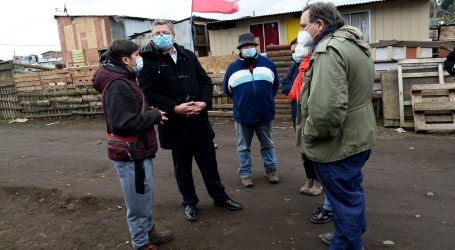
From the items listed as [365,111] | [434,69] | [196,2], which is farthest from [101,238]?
[196,2]

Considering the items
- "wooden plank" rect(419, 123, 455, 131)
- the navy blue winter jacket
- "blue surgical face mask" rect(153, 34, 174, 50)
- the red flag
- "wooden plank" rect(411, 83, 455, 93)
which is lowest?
"wooden plank" rect(419, 123, 455, 131)

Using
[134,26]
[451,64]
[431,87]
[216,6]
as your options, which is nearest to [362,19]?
[216,6]

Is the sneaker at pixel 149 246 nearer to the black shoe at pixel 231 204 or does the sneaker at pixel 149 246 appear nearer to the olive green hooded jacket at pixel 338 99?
the black shoe at pixel 231 204

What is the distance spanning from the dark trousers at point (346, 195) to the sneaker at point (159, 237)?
1636 mm

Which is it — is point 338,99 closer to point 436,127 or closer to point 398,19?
point 436,127

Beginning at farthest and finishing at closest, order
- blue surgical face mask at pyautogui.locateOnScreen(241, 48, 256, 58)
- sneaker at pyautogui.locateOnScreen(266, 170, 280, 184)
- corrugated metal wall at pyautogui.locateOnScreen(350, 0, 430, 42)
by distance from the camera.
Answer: corrugated metal wall at pyautogui.locateOnScreen(350, 0, 430, 42) < sneaker at pyautogui.locateOnScreen(266, 170, 280, 184) < blue surgical face mask at pyautogui.locateOnScreen(241, 48, 256, 58)

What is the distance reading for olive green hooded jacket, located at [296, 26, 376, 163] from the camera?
234 centimetres

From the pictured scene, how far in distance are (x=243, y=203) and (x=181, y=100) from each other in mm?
1461

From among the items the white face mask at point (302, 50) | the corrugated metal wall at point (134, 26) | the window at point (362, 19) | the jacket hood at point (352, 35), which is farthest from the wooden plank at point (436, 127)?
the corrugated metal wall at point (134, 26)

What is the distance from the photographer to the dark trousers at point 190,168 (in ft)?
12.7

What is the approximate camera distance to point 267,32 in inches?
674

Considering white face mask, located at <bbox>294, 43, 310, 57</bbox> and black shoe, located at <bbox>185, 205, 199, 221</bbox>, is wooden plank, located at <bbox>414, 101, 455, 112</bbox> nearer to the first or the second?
white face mask, located at <bbox>294, 43, 310, 57</bbox>

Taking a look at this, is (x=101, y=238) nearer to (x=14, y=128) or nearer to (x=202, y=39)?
(x=14, y=128)

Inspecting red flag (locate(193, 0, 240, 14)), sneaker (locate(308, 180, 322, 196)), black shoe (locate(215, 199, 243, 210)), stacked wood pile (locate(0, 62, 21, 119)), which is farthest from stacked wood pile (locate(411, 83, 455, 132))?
stacked wood pile (locate(0, 62, 21, 119))
